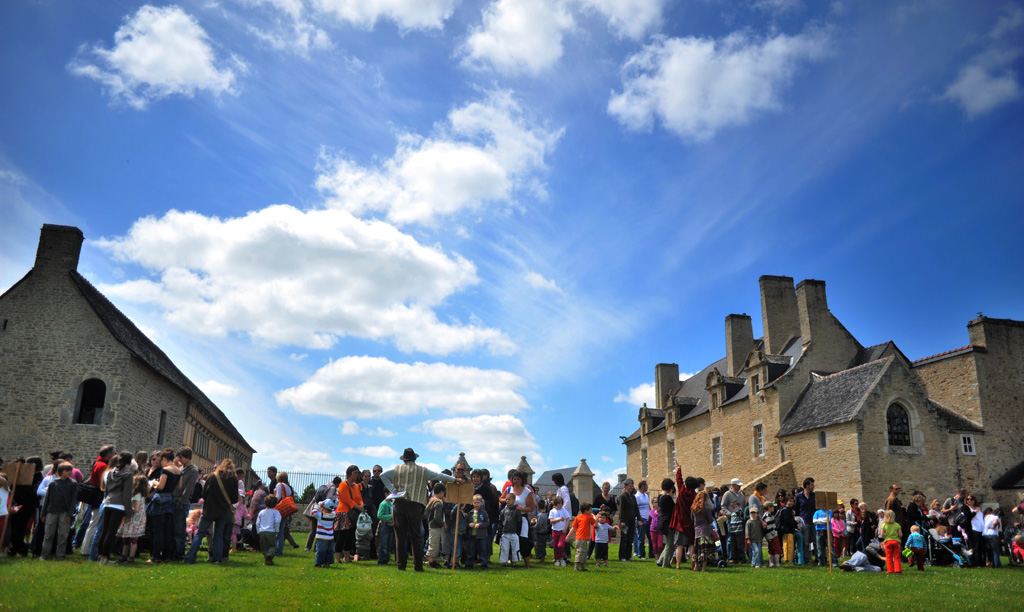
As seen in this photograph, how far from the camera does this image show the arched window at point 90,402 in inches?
811

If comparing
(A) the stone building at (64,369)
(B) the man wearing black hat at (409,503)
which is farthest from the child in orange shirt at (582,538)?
(A) the stone building at (64,369)

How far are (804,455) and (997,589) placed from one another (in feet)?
46.8

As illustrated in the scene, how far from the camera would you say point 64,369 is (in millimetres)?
20266

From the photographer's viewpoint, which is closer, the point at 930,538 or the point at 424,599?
the point at 424,599

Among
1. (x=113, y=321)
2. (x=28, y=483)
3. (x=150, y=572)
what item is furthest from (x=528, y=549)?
(x=113, y=321)

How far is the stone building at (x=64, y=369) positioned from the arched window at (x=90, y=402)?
3 cm

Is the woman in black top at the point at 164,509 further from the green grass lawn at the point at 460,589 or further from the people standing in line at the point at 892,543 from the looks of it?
the people standing in line at the point at 892,543

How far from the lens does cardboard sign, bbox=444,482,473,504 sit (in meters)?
11.4

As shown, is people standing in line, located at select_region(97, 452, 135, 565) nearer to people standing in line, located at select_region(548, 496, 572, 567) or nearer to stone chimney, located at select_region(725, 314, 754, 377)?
people standing in line, located at select_region(548, 496, 572, 567)

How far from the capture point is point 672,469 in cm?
3519

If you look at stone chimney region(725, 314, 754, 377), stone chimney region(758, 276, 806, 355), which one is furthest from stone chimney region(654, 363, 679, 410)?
stone chimney region(758, 276, 806, 355)

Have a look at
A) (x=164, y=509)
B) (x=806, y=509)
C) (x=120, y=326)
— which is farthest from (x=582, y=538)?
(x=120, y=326)

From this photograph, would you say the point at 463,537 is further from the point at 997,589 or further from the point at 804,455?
the point at 804,455

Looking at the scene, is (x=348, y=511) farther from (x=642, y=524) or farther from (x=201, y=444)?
(x=201, y=444)
